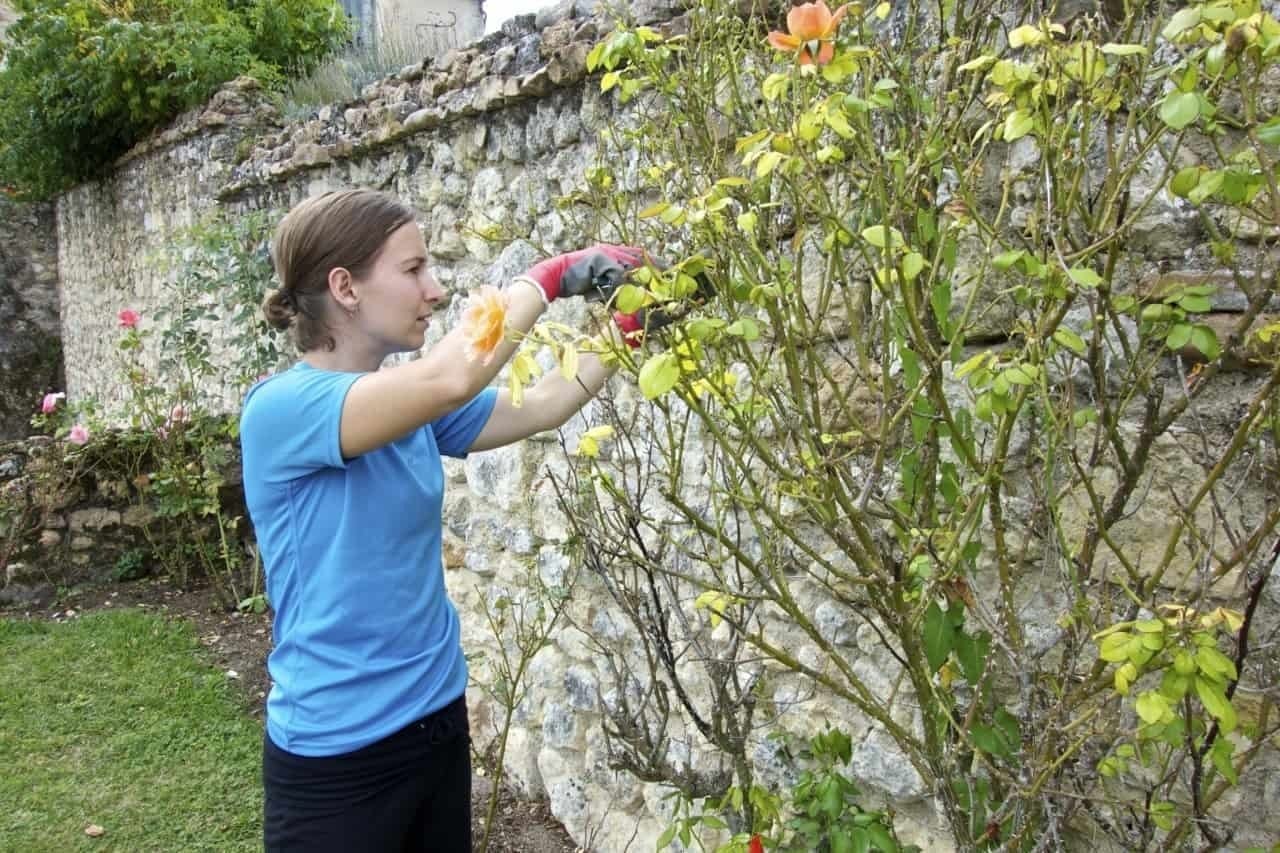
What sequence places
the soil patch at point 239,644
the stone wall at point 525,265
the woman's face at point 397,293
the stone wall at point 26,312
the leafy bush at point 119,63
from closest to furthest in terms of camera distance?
1. the woman's face at point 397,293
2. the stone wall at point 525,265
3. the soil patch at point 239,644
4. the leafy bush at point 119,63
5. the stone wall at point 26,312

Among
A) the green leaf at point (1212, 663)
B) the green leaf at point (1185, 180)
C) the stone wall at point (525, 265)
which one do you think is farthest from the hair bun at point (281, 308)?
the green leaf at point (1212, 663)

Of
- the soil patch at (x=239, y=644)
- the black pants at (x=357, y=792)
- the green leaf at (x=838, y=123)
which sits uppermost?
the green leaf at (x=838, y=123)

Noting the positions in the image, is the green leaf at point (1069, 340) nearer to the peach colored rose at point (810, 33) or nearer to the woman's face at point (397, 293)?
the peach colored rose at point (810, 33)

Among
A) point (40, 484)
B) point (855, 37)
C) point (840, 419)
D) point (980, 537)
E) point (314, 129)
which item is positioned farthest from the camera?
point (40, 484)

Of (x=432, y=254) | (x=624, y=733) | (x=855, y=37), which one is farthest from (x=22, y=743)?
(x=855, y=37)

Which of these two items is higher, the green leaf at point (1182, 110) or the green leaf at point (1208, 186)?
the green leaf at point (1182, 110)

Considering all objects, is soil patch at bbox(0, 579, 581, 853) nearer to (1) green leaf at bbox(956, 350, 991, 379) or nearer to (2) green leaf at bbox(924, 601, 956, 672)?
(2) green leaf at bbox(924, 601, 956, 672)

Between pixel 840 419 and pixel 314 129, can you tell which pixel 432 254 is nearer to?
pixel 314 129

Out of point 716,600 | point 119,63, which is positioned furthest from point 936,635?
point 119,63

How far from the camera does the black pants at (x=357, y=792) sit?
1756mm

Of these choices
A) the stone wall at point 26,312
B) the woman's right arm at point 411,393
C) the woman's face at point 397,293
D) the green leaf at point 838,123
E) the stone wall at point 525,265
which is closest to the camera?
the green leaf at point 838,123

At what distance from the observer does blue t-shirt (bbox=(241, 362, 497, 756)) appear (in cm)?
171

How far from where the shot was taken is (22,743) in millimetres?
4035

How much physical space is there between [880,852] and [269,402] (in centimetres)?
134
